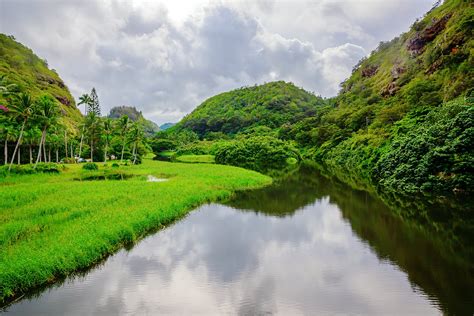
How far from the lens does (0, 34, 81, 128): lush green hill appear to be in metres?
124

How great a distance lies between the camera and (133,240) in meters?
18.9

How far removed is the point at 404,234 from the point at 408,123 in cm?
3280

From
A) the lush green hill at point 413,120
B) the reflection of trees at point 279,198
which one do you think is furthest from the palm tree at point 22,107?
the lush green hill at point 413,120

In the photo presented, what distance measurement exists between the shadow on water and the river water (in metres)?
0.08

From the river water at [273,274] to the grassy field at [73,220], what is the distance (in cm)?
77

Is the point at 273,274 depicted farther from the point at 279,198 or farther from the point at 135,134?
the point at 135,134

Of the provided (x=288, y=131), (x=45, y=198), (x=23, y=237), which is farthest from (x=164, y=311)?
(x=288, y=131)

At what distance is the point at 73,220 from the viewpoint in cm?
1975

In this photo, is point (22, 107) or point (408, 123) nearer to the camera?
point (22, 107)

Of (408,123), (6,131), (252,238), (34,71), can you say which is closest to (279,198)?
(252,238)

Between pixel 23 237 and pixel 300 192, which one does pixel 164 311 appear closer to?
pixel 23 237

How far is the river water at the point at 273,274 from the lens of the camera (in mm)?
11883

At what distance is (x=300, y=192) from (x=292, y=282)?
80.8 feet

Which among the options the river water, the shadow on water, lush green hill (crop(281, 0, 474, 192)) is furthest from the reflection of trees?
lush green hill (crop(281, 0, 474, 192))
